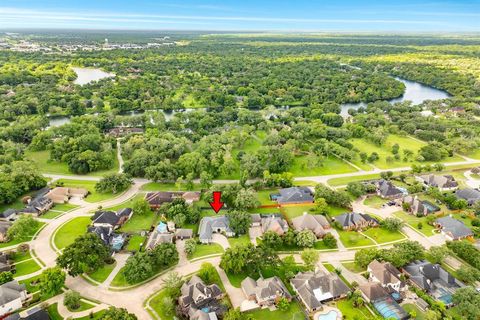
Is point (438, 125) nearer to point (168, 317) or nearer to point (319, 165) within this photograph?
point (319, 165)

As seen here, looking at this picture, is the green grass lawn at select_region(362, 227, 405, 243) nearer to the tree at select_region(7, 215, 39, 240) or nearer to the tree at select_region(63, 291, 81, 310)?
the tree at select_region(63, 291, 81, 310)

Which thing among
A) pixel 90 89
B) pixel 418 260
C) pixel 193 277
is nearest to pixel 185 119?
pixel 90 89

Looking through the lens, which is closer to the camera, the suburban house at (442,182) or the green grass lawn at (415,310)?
the green grass lawn at (415,310)

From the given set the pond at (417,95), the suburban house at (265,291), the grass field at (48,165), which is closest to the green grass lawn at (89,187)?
the grass field at (48,165)

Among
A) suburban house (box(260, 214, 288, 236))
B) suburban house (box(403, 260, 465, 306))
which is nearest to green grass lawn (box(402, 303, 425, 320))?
suburban house (box(403, 260, 465, 306))

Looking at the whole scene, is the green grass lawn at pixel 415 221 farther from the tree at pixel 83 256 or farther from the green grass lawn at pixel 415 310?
the tree at pixel 83 256

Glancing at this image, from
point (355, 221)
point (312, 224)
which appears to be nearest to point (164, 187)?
point (312, 224)

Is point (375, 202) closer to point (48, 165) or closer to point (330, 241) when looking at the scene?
point (330, 241)
